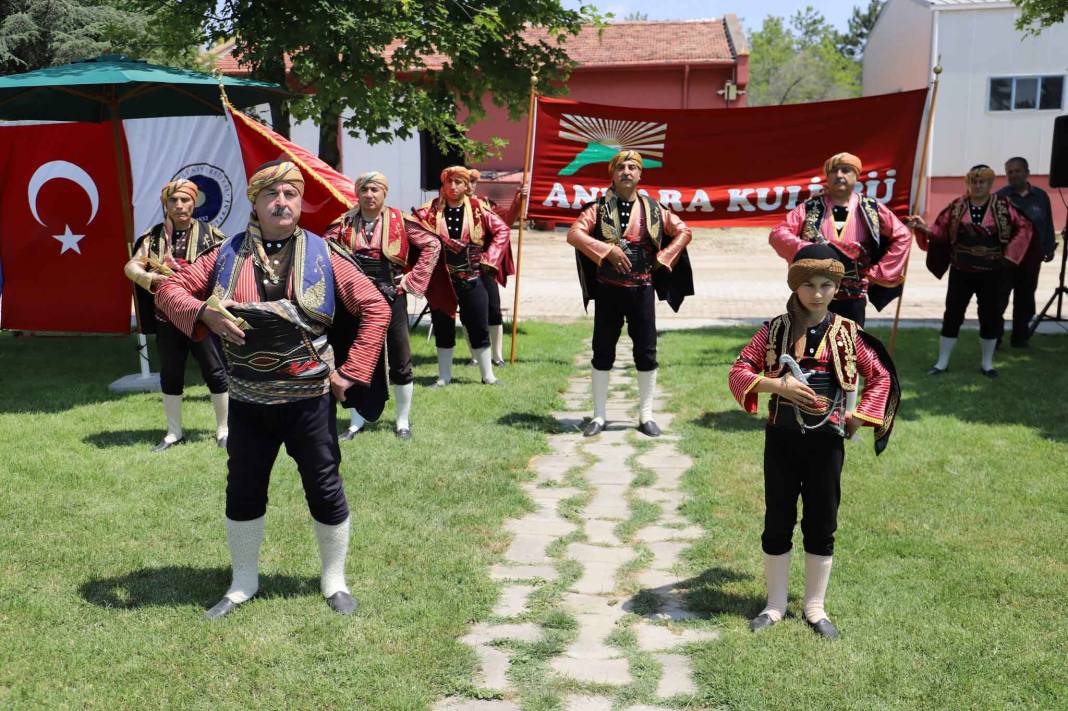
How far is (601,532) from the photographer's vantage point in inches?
226

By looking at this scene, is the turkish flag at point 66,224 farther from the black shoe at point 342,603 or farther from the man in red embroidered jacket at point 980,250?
the man in red embroidered jacket at point 980,250

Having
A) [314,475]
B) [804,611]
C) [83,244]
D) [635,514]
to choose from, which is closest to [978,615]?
[804,611]

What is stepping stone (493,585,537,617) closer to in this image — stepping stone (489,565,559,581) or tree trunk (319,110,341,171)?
stepping stone (489,565,559,581)

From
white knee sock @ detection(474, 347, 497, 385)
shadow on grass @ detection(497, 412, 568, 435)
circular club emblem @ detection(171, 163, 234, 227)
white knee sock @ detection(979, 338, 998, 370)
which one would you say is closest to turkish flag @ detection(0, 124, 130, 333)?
circular club emblem @ detection(171, 163, 234, 227)

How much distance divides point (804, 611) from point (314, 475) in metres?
2.34

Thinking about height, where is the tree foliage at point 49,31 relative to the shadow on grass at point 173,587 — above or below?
above

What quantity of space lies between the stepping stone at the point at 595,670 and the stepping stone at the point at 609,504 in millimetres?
1900

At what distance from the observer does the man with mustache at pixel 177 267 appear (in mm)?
7082

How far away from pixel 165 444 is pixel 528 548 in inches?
137

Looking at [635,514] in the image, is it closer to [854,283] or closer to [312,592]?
[312,592]

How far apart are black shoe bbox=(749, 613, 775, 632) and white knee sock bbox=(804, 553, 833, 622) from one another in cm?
18

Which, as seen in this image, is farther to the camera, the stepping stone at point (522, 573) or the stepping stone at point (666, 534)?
the stepping stone at point (666, 534)

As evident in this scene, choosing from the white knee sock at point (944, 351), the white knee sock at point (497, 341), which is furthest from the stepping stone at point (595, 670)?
the white knee sock at point (944, 351)

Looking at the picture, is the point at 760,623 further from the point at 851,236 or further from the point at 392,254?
the point at 392,254
